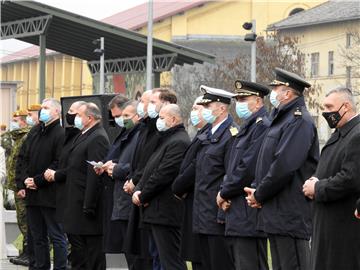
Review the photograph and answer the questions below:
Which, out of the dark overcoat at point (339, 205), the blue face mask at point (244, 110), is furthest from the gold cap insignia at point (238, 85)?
the dark overcoat at point (339, 205)

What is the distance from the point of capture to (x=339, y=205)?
9812 millimetres

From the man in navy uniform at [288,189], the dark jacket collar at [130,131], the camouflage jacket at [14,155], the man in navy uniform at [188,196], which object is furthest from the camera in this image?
the camouflage jacket at [14,155]

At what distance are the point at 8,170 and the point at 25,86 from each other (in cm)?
6916

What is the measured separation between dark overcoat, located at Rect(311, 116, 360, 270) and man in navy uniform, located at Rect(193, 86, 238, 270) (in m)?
1.79

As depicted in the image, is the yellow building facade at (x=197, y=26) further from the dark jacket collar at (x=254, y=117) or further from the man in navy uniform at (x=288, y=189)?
the man in navy uniform at (x=288, y=189)

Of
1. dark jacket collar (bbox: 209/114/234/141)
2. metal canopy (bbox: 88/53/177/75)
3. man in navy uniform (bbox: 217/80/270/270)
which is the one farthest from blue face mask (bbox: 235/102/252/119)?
metal canopy (bbox: 88/53/177/75)

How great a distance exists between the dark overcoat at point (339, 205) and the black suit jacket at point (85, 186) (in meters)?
4.42

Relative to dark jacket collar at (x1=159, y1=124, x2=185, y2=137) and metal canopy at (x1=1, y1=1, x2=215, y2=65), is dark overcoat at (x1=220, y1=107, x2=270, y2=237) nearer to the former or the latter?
dark jacket collar at (x1=159, y1=124, x2=185, y2=137)

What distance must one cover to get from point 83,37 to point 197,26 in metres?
36.9

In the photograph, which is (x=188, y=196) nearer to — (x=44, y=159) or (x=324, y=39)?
(x=44, y=159)

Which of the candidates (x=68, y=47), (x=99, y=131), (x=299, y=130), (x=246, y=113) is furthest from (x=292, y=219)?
(x=68, y=47)

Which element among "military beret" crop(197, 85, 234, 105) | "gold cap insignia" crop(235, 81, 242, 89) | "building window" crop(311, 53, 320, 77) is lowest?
"military beret" crop(197, 85, 234, 105)

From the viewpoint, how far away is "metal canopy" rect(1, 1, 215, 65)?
3641 centimetres

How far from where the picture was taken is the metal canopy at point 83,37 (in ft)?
119
